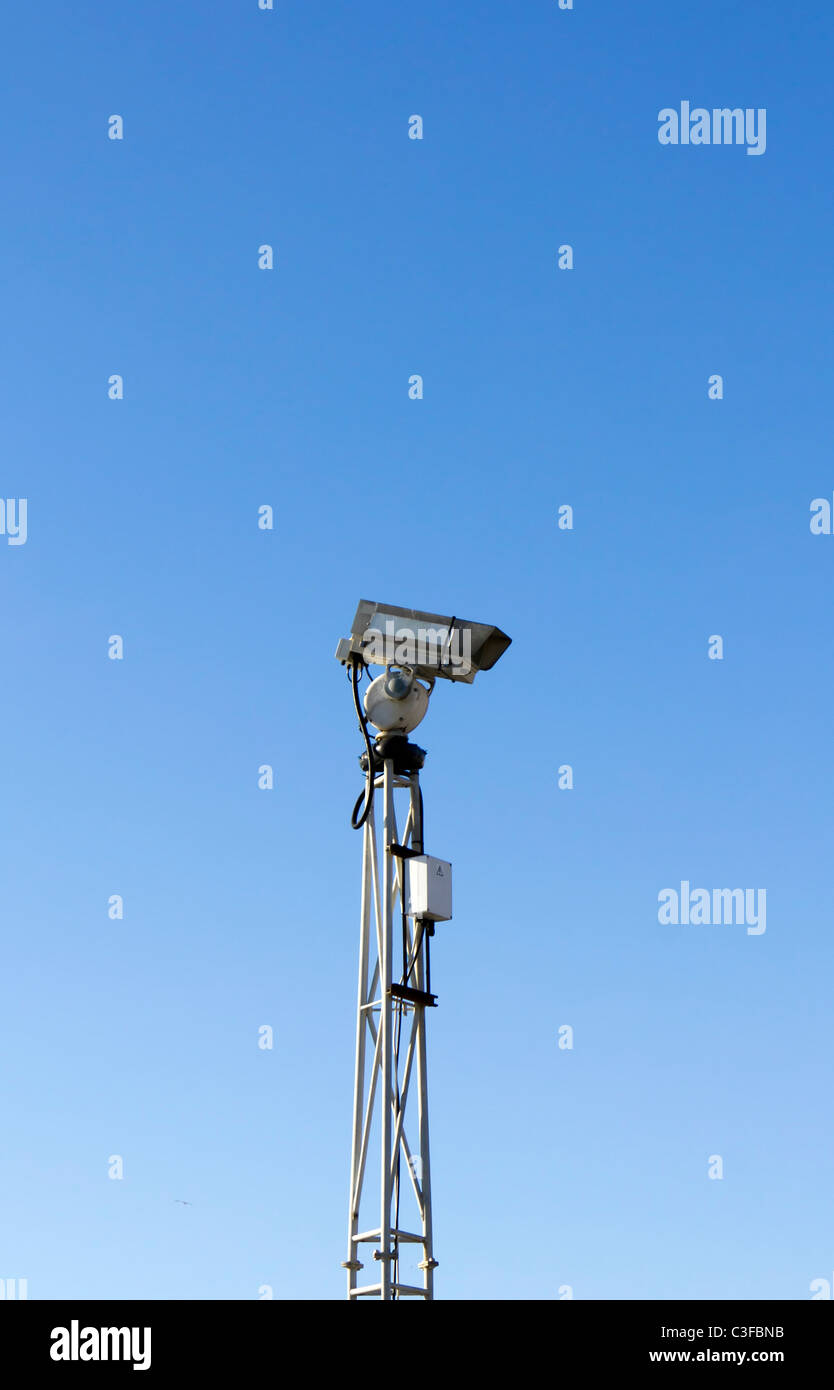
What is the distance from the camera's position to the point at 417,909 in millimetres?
37562

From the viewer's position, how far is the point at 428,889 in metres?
37.6

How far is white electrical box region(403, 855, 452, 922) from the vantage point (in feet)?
123

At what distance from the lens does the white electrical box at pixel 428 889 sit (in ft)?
123

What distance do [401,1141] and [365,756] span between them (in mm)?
8501
